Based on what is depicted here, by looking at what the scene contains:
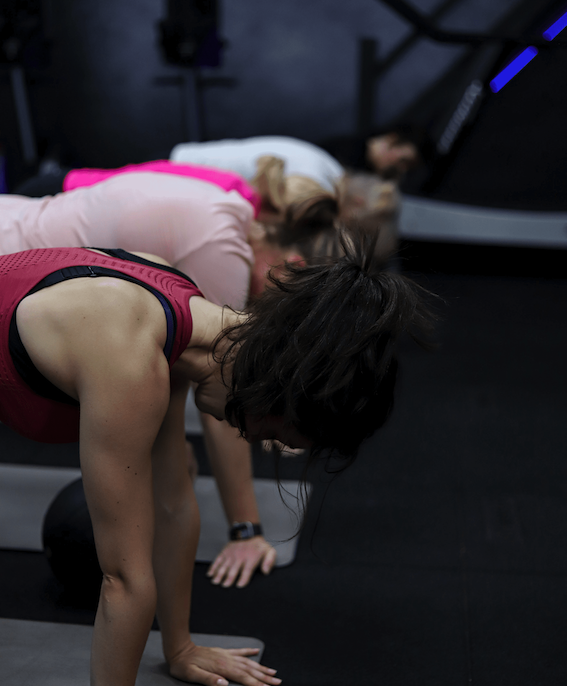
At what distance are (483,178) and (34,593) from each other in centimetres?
394

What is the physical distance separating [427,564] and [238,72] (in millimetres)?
4500

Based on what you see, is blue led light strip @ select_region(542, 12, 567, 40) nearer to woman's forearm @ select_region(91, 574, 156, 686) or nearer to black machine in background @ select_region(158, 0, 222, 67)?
black machine in background @ select_region(158, 0, 222, 67)

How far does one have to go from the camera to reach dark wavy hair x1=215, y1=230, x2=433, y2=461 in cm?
97

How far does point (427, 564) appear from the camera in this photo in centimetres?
195

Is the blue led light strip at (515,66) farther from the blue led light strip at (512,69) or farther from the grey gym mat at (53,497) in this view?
the grey gym mat at (53,497)

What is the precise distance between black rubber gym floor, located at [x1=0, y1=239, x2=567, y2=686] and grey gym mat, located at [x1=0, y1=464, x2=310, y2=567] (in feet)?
0.19

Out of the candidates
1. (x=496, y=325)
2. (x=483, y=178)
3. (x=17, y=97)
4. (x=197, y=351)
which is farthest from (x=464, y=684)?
(x=17, y=97)

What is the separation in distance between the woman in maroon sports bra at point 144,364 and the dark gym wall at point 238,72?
470 cm

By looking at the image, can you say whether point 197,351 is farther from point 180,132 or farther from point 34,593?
point 180,132

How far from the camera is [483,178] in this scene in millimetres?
4781

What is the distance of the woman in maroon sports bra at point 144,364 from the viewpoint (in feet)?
3.22

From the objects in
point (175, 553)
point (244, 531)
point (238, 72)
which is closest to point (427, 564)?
point (244, 531)

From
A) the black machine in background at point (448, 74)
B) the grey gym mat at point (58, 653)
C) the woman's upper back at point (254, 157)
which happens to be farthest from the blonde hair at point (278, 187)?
the black machine in background at point (448, 74)

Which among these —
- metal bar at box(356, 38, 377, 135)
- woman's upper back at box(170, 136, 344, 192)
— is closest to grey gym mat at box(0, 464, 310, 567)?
woman's upper back at box(170, 136, 344, 192)
